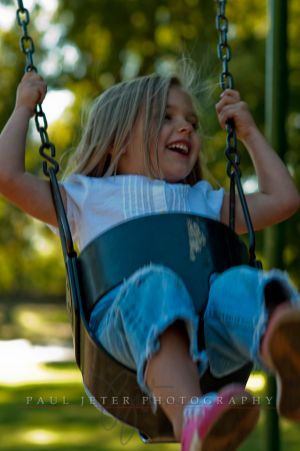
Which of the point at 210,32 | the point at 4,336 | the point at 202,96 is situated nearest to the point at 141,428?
the point at 202,96

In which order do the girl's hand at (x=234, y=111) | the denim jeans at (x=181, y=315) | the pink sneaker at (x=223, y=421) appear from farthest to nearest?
the girl's hand at (x=234, y=111) < the denim jeans at (x=181, y=315) < the pink sneaker at (x=223, y=421)

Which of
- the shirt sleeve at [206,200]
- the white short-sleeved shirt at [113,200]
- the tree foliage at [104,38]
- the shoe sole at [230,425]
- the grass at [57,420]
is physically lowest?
the grass at [57,420]

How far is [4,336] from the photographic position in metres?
20.3

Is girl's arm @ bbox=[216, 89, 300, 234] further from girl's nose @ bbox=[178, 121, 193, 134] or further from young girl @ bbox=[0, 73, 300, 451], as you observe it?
girl's nose @ bbox=[178, 121, 193, 134]

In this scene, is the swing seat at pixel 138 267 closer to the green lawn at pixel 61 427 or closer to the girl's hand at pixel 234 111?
the girl's hand at pixel 234 111

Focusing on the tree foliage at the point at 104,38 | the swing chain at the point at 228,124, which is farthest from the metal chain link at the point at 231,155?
the tree foliage at the point at 104,38

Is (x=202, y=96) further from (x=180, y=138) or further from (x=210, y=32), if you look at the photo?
(x=210, y=32)

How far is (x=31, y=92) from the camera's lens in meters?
2.39

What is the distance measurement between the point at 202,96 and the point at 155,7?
29.5 feet

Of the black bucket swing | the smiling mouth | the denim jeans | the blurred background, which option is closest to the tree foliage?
the blurred background

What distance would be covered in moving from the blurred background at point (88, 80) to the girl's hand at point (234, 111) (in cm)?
430

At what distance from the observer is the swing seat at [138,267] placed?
80.4 inches

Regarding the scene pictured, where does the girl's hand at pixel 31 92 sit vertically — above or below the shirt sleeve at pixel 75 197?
above

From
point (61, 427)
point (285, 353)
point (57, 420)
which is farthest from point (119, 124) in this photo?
point (57, 420)
